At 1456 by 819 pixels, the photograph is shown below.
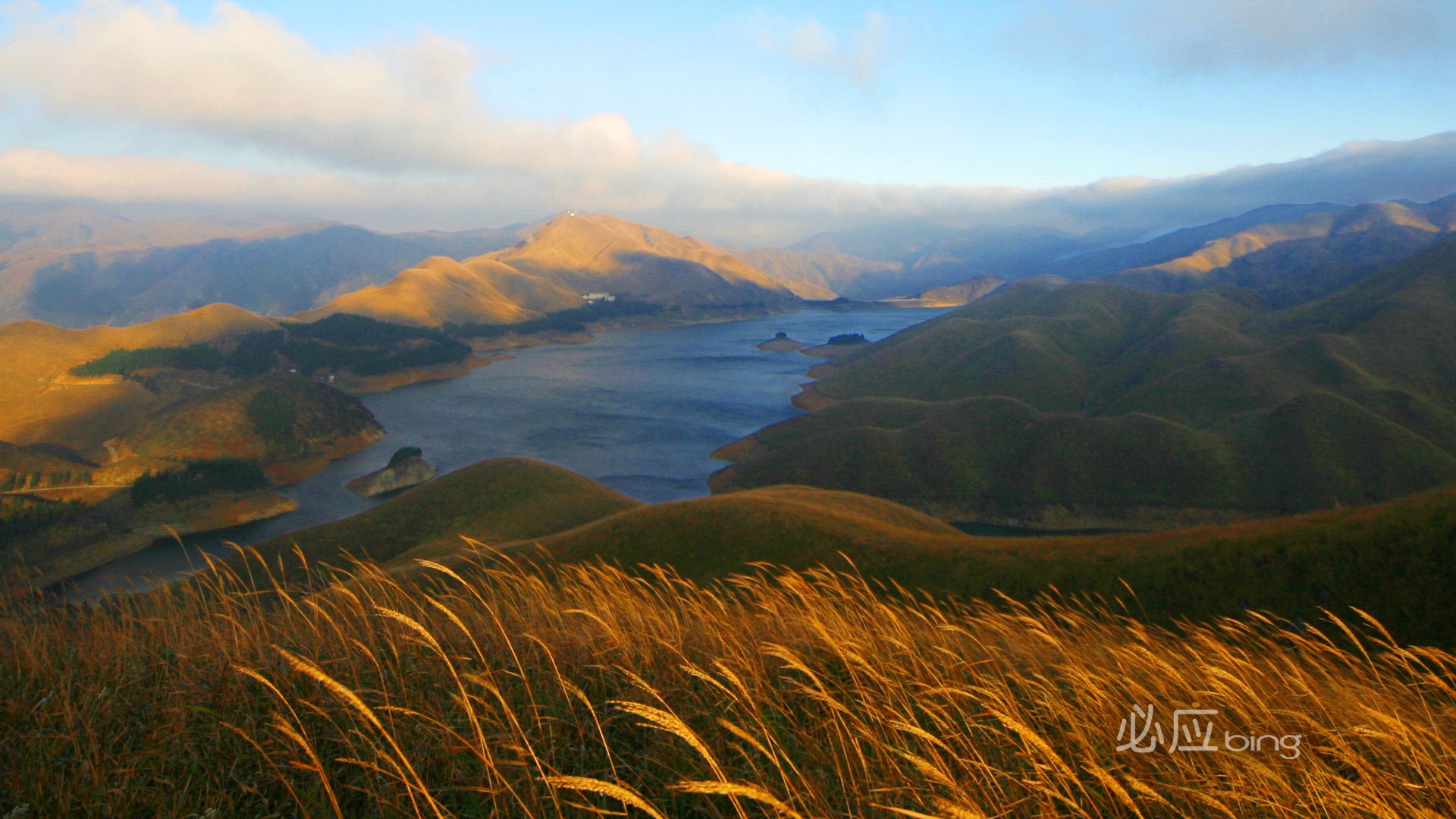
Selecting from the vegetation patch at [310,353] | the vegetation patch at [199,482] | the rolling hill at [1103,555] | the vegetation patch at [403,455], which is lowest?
the vegetation patch at [403,455]

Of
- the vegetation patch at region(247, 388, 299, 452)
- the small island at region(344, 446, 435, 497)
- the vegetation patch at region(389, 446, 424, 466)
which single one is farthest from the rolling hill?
the vegetation patch at region(247, 388, 299, 452)

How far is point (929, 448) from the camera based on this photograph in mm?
82125

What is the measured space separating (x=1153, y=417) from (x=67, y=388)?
496ft

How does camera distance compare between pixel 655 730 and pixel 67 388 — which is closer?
pixel 655 730

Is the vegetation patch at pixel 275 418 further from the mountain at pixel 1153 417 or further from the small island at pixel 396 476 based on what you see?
the mountain at pixel 1153 417

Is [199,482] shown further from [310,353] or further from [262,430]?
[310,353]

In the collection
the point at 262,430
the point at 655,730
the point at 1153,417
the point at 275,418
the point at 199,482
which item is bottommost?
the point at 1153,417

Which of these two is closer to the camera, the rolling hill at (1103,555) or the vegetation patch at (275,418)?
the rolling hill at (1103,555)

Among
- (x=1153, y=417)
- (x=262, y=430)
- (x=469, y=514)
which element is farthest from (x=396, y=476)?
(x=1153, y=417)

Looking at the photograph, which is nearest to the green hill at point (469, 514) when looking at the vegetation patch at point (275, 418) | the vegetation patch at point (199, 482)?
the vegetation patch at point (199, 482)

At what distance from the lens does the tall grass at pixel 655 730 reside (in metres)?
3.83

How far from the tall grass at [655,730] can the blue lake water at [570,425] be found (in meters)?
57.9

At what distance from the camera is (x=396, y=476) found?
82875 millimetres

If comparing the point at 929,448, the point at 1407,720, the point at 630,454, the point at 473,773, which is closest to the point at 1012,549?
the point at 1407,720
